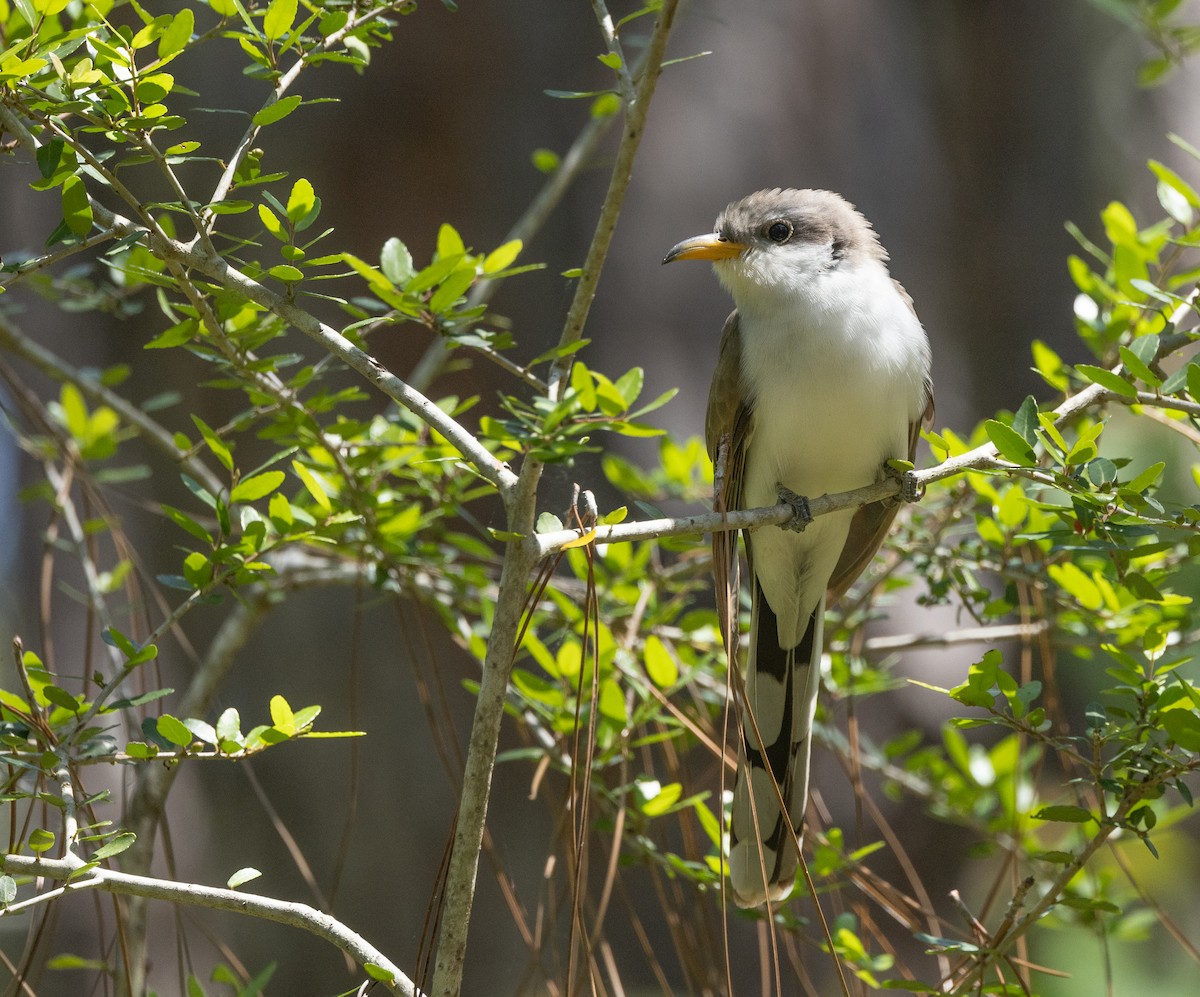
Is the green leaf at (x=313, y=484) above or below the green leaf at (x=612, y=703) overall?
above

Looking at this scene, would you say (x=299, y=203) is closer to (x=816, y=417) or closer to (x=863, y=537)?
(x=816, y=417)

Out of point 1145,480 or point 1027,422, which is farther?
point 1027,422

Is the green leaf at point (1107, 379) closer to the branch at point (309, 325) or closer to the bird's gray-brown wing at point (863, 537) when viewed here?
the branch at point (309, 325)

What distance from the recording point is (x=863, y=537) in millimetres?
3428

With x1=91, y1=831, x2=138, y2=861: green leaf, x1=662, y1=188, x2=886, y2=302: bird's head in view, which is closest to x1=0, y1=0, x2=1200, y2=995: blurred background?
x1=662, y1=188, x2=886, y2=302: bird's head

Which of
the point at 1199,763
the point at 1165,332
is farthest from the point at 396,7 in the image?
the point at 1199,763

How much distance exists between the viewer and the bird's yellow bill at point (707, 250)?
3246mm

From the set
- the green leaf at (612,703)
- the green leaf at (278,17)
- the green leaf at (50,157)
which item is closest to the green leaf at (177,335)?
the green leaf at (50,157)

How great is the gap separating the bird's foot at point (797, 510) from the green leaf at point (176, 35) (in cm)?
148

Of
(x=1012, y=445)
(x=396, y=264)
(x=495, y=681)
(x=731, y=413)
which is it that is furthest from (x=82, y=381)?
(x=1012, y=445)

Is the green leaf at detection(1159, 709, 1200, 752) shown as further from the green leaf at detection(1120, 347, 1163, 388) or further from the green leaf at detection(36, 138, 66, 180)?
the green leaf at detection(36, 138, 66, 180)

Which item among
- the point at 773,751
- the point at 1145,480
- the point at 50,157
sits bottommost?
the point at 773,751

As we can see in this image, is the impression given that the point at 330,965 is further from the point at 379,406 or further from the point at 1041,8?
the point at 1041,8

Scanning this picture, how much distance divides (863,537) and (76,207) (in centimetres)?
236
